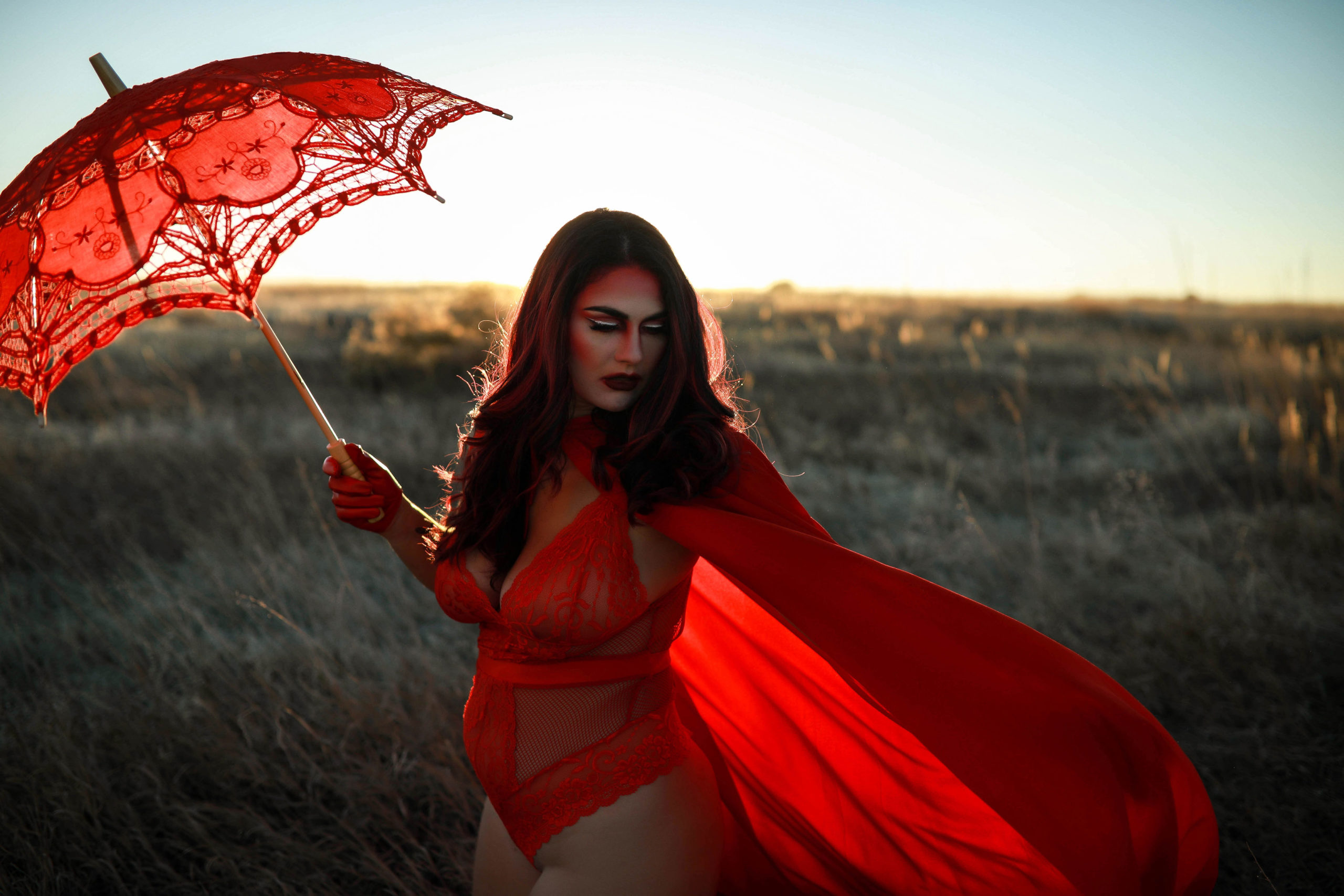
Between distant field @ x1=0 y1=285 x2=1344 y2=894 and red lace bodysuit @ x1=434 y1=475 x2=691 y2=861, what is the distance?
1.14 m

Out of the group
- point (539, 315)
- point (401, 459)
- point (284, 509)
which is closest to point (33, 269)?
point (539, 315)

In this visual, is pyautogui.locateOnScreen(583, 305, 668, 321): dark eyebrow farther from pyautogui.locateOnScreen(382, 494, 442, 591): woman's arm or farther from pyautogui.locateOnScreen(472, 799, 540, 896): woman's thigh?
pyautogui.locateOnScreen(472, 799, 540, 896): woman's thigh

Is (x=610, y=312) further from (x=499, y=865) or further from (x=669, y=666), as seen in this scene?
(x=499, y=865)

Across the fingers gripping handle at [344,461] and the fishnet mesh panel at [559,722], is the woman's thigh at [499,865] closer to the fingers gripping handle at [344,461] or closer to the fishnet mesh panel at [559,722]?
the fishnet mesh panel at [559,722]

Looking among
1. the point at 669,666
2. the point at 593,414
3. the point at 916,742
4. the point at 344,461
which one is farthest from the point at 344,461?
the point at 916,742

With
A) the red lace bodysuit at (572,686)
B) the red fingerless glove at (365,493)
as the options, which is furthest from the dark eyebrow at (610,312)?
the red fingerless glove at (365,493)

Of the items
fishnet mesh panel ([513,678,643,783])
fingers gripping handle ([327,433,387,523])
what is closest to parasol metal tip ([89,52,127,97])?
fingers gripping handle ([327,433,387,523])

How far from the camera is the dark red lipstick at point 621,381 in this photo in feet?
6.25

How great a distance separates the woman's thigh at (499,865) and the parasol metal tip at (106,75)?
205cm

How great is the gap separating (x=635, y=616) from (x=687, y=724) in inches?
32.5

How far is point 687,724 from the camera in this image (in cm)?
243

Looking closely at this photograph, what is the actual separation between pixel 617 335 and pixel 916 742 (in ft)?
4.46

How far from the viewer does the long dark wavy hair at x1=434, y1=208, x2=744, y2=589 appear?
1880 mm

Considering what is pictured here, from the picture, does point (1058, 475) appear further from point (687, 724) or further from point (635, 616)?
point (635, 616)
